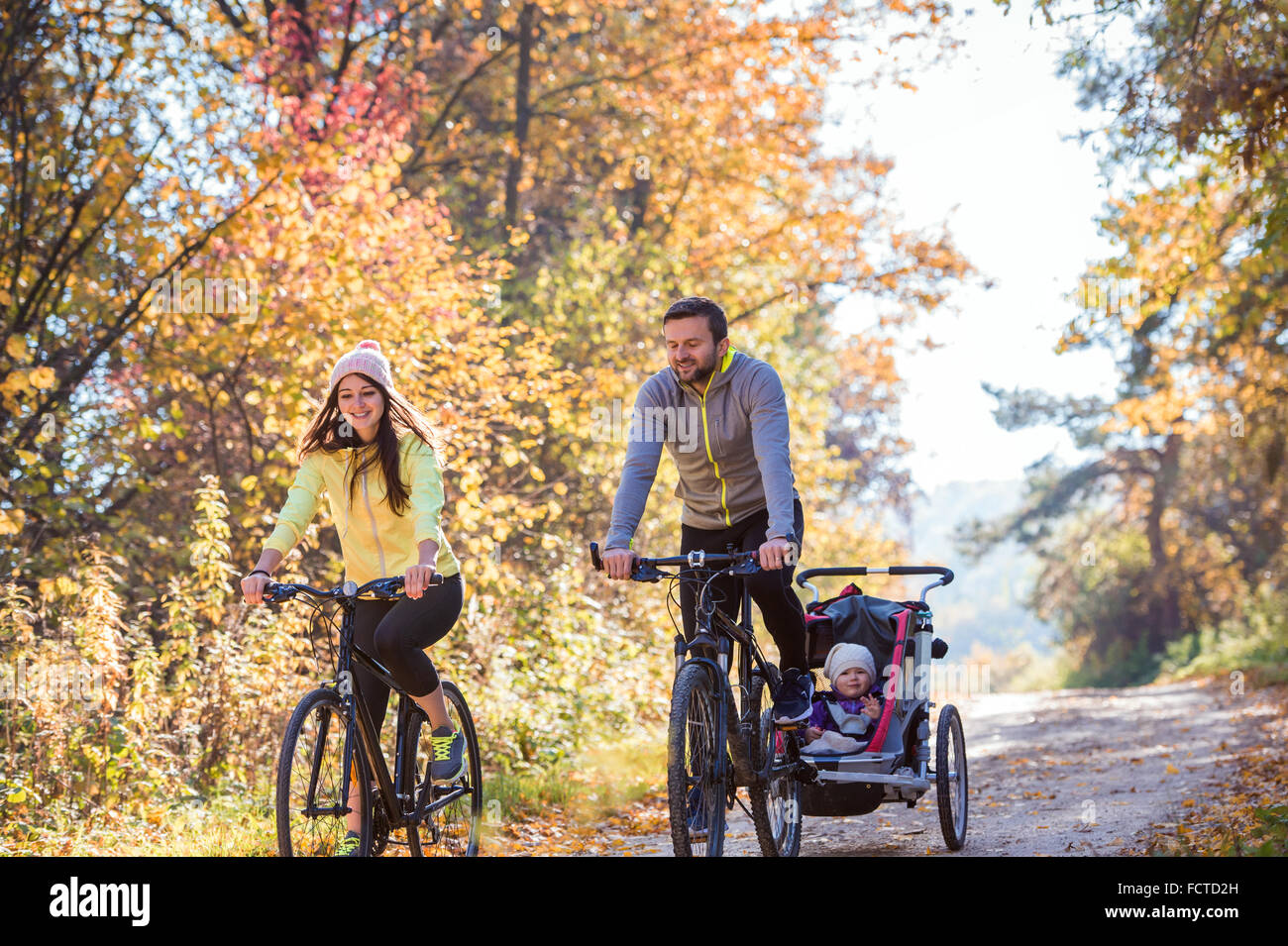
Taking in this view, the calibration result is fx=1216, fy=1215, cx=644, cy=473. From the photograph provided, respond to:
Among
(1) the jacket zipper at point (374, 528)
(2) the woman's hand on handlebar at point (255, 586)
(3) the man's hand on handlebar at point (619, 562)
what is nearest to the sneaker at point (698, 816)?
(3) the man's hand on handlebar at point (619, 562)

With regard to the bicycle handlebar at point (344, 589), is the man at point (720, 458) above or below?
above

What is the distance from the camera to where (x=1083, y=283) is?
41.6 ft

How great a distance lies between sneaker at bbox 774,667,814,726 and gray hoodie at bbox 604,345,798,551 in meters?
0.75

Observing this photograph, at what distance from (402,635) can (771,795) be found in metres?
1.84

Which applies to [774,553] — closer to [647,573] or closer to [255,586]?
[647,573]

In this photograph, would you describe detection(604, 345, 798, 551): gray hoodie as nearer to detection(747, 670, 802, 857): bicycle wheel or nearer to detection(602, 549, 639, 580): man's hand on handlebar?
detection(602, 549, 639, 580): man's hand on handlebar

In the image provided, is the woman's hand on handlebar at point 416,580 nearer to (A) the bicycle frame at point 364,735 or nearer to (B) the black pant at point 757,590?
(A) the bicycle frame at point 364,735

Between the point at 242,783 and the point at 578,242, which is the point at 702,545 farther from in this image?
the point at 578,242

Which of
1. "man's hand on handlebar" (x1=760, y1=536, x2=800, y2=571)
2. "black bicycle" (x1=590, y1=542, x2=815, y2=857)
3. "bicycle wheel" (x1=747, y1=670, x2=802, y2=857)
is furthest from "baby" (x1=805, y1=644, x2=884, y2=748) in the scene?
"man's hand on handlebar" (x1=760, y1=536, x2=800, y2=571)

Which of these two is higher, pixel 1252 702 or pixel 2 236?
pixel 2 236

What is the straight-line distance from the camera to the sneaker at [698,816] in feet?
15.0

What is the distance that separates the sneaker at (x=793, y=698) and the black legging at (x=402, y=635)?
1462mm

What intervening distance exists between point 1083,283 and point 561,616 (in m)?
6.44
